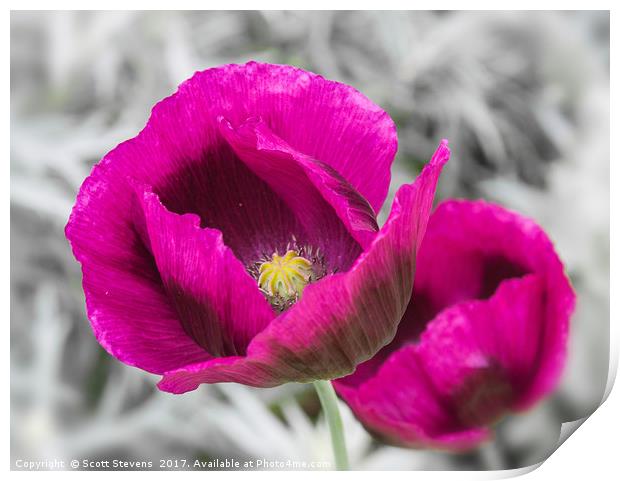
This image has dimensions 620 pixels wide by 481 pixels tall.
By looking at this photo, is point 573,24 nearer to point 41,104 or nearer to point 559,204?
point 559,204

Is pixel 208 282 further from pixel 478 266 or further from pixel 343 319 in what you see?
pixel 478 266

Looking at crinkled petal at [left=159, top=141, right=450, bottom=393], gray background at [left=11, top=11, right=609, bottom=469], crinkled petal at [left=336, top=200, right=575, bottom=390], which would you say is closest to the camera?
crinkled petal at [left=159, top=141, right=450, bottom=393]

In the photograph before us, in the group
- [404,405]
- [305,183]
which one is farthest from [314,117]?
[404,405]

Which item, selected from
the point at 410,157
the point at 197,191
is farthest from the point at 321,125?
the point at 410,157

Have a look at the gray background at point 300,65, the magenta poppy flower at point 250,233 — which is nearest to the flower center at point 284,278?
the magenta poppy flower at point 250,233

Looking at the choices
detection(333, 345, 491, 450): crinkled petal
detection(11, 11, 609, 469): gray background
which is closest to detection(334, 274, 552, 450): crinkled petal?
detection(333, 345, 491, 450): crinkled petal

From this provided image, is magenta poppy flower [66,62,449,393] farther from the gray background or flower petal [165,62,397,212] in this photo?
the gray background

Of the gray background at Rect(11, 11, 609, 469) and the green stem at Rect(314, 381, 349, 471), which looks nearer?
the green stem at Rect(314, 381, 349, 471)
